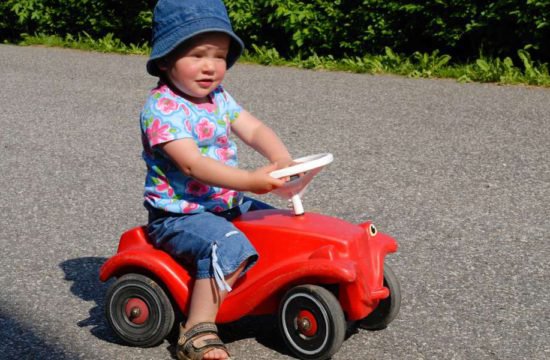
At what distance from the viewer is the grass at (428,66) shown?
802 centimetres

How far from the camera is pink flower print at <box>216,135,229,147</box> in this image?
3.35 metres

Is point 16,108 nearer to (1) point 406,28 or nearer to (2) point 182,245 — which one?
(1) point 406,28

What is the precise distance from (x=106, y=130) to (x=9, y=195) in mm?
1645

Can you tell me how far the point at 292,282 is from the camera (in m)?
3.09

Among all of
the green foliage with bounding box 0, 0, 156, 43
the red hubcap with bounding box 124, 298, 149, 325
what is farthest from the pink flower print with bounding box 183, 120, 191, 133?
the green foliage with bounding box 0, 0, 156, 43

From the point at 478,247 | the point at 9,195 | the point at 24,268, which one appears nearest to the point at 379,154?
the point at 478,247

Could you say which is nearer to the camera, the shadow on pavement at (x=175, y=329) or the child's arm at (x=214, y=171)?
the child's arm at (x=214, y=171)

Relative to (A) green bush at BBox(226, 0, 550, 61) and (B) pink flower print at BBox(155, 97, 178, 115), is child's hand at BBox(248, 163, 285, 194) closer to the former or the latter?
(B) pink flower print at BBox(155, 97, 178, 115)

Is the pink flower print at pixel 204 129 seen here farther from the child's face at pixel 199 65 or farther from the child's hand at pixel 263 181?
the child's hand at pixel 263 181

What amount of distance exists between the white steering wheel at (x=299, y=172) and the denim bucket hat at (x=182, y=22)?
524mm

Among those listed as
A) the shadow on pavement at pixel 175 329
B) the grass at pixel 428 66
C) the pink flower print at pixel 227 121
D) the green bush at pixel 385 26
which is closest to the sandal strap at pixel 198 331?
the shadow on pavement at pixel 175 329

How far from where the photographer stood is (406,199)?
4977 mm

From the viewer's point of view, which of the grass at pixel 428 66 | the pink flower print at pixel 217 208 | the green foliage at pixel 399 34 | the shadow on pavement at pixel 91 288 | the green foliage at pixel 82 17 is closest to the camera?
the pink flower print at pixel 217 208

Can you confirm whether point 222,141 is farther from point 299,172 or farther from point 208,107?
point 299,172
